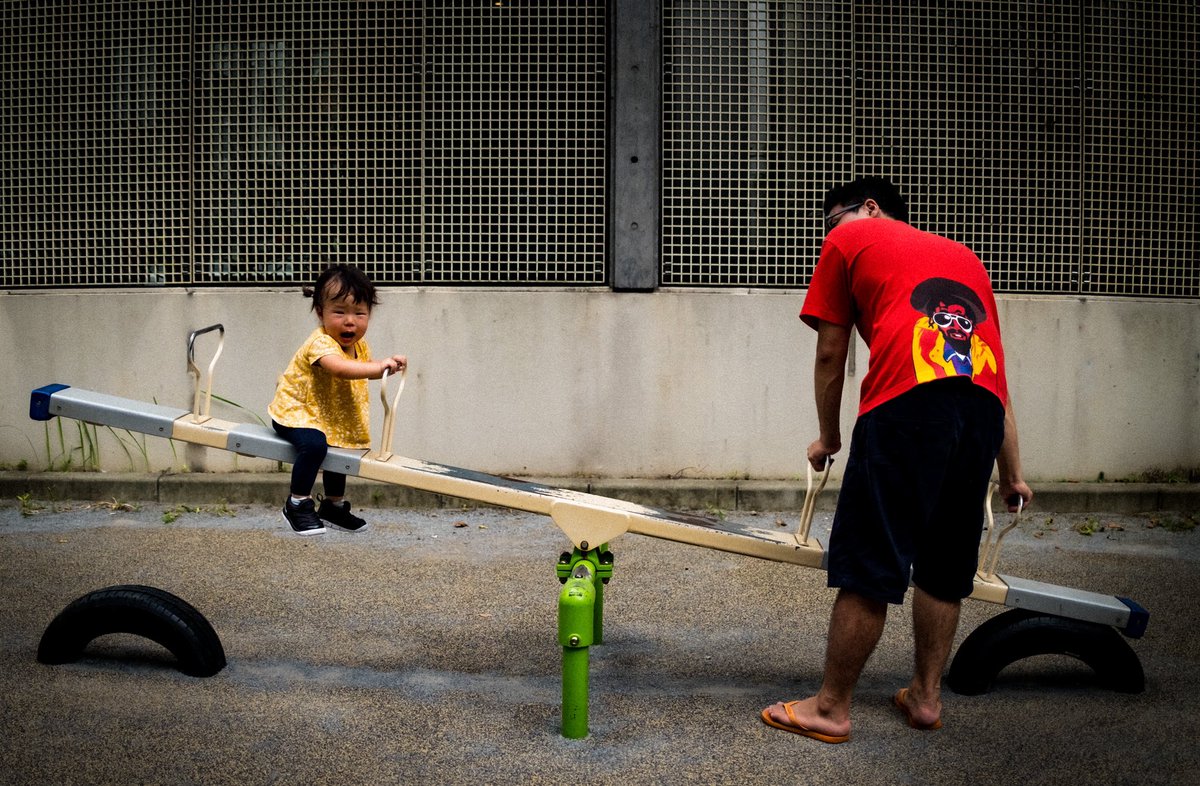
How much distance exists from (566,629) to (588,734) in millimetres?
396

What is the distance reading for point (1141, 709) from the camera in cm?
392

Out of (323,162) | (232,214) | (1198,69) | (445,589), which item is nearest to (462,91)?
(323,162)

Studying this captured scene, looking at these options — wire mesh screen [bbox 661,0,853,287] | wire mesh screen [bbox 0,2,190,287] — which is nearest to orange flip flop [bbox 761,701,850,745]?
wire mesh screen [bbox 661,0,853,287]

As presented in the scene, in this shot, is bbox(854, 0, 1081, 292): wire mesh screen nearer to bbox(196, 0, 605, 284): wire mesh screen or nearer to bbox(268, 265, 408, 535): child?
bbox(196, 0, 605, 284): wire mesh screen

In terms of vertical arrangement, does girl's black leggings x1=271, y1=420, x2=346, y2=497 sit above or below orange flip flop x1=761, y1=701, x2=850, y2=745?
above

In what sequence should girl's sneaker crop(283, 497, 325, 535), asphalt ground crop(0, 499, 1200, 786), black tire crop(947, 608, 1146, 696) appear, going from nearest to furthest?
1. asphalt ground crop(0, 499, 1200, 786)
2. black tire crop(947, 608, 1146, 696)
3. girl's sneaker crop(283, 497, 325, 535)

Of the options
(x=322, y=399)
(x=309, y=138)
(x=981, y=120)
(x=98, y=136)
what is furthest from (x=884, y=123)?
(x=98, y=136)

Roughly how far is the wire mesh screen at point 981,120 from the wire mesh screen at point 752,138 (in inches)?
11.3

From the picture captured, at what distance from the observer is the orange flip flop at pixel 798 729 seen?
11.7ft

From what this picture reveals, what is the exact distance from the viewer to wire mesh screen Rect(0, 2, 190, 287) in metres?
8.08

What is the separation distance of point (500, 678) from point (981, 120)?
5.85 metres

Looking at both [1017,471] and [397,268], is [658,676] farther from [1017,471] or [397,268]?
[397,268]

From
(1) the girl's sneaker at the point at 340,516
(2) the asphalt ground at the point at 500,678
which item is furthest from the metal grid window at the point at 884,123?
(1) the girl's sneaker at the point at 340,516

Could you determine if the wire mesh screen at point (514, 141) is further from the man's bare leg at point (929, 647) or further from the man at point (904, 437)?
the man's bare leg at point (929, 647)
